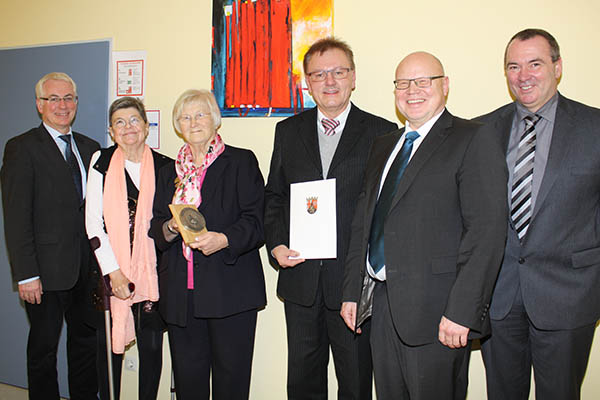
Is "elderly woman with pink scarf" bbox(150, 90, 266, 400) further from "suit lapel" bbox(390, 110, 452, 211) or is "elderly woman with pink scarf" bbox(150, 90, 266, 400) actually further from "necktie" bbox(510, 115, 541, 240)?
"necktie" bbox(510, 115, 541, 240)

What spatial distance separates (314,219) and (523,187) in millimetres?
943

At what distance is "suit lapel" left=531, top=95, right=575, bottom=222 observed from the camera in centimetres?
188

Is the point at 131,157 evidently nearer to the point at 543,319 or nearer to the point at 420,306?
the point at 420,306

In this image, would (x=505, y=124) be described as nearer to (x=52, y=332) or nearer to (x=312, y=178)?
(x=312, y=178)

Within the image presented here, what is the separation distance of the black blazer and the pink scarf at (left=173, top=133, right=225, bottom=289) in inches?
1.1

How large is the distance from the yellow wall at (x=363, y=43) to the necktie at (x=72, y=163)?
589 mm

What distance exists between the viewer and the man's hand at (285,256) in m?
2.21

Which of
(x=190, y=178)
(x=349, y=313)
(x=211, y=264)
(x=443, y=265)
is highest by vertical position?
(x=190, y=178)

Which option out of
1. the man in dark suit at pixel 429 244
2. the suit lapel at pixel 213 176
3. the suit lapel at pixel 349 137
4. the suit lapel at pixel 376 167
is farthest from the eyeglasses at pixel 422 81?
the suit lapel at pixel 213 176

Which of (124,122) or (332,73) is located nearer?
(332,73)

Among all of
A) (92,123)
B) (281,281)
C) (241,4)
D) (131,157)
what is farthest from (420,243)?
(92,123)

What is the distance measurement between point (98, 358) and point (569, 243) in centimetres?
259

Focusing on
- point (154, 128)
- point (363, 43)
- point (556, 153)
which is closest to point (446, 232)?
point (556, 153)

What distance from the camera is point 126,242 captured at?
2.51 m
